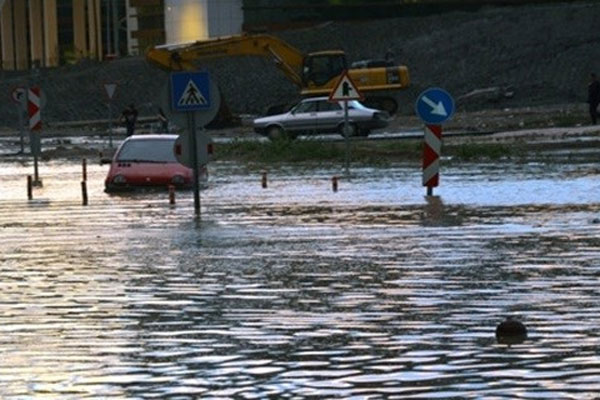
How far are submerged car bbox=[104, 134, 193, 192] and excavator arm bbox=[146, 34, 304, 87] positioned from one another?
4022 centimetres

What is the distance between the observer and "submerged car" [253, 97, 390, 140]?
66688 mm

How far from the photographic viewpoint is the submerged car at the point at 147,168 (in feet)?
126

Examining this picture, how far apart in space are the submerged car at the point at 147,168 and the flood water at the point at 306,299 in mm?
5772

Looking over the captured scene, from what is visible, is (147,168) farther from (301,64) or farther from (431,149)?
(301,64)

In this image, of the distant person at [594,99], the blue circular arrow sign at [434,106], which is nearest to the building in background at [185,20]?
the distant person at [594,99]

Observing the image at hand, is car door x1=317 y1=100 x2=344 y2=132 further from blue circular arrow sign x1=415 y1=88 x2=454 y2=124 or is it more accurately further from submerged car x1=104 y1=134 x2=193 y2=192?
blue circular arrow sign x1=415 y1=88 x2=454 y2=124

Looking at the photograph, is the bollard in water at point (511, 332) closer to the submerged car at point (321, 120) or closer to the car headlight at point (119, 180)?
the car headlight at point (119, 180)

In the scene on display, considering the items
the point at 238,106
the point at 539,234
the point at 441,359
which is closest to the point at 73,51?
the point at 238,106

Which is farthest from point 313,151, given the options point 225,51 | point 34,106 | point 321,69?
point 321,69

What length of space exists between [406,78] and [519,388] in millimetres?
70938

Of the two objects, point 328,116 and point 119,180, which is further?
point 328,116

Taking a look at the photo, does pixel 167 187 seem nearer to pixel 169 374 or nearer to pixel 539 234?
pixel 539 234

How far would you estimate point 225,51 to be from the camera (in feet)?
262

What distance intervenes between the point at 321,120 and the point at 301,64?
1578 cm
